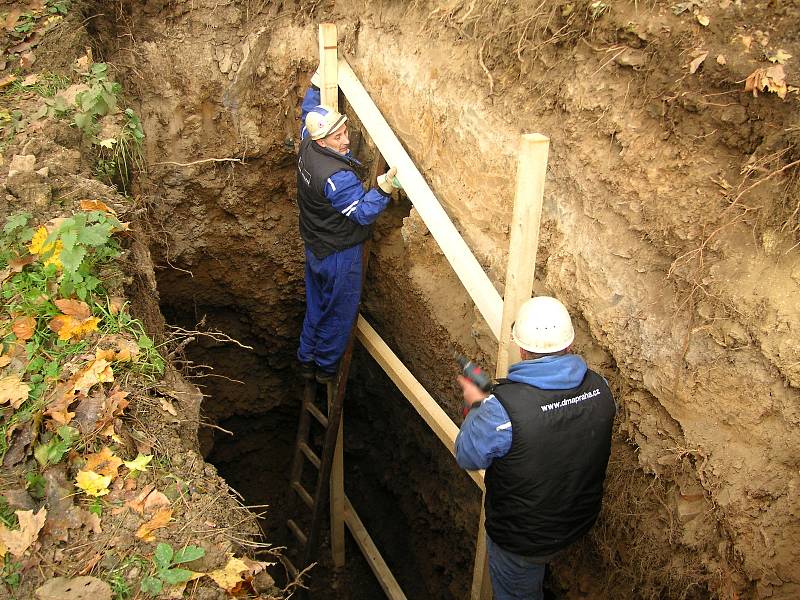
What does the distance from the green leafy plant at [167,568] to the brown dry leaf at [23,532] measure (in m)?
0.45

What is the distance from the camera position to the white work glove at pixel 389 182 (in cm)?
352

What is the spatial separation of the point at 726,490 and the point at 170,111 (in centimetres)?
450

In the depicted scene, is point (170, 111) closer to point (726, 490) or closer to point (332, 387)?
point (332, 387)

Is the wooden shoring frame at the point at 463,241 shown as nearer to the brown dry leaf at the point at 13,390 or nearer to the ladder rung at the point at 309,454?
the ladder rung at the point at 309,454

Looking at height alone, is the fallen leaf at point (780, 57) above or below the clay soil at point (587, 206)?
above

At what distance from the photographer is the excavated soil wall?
2.67 meters

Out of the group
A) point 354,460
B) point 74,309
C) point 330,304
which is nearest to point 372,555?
point 354,460

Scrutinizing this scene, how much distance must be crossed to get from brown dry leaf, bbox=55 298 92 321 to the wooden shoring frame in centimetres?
170

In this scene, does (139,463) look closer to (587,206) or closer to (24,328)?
(24,328)

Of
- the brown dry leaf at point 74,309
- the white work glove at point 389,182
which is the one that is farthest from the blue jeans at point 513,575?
the brown dry leaf at point 74,309

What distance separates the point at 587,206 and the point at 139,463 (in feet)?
7.78

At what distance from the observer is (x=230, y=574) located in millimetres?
2260

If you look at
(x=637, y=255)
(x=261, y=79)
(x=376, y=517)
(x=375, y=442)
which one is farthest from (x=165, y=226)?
(x=637, y=255)

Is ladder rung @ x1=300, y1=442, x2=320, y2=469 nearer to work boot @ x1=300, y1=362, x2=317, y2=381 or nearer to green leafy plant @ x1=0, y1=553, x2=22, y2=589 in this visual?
work boot @ x1=300, y1=362, x2=317, y2=381
